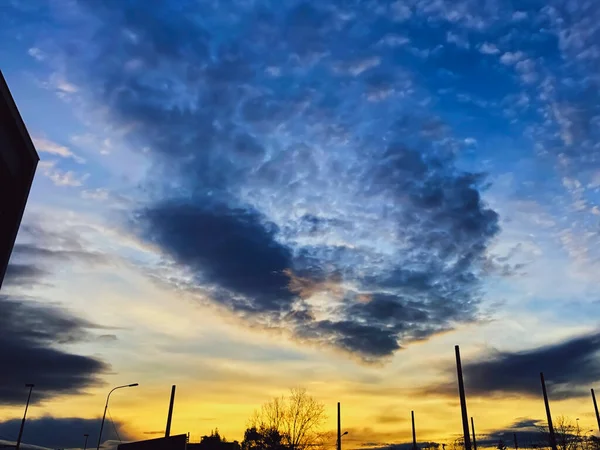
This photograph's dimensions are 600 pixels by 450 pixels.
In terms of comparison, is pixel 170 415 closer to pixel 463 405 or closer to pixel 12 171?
pixel 463 405

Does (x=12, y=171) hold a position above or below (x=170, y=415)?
above

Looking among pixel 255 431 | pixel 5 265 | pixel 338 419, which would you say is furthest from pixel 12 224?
pixel 255 431

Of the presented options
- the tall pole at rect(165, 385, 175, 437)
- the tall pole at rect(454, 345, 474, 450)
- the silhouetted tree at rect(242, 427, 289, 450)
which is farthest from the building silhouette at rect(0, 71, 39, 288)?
the silhouetted tree at rect(242, 427, 289, 450)

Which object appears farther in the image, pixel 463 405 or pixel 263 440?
pixel 263 440

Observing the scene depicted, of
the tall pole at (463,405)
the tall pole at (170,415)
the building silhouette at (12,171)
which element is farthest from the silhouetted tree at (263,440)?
the building silhouette at (12,171)

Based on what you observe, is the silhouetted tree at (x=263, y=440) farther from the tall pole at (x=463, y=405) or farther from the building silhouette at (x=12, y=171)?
the building silhouette at (x=12, y=171)

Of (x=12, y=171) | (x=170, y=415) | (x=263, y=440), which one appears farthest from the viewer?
(x=263, y=440)

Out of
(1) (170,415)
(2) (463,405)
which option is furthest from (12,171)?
(1) (170,415)

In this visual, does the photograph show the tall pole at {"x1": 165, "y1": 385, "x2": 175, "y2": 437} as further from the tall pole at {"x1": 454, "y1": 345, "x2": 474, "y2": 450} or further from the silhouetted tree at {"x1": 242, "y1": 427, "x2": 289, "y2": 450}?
the silhouetted tree at {"x1": 242, "y1": 427, "x2": 289, "y2": 450}

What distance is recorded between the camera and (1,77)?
7062 millimetres

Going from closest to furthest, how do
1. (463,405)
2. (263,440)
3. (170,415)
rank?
(463,405) < (170,415) < (263,440)

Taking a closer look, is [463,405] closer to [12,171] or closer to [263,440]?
[12,171]

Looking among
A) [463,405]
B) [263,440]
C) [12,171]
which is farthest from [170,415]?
[263,440]

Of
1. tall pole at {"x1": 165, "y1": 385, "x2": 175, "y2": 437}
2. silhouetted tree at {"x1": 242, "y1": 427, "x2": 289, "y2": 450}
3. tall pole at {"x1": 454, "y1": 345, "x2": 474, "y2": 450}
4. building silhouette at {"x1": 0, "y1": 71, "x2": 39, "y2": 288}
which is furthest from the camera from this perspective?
silhouetted tree at {"x1": 242, "y1": 427, "x2": 289, "y2": 450}
